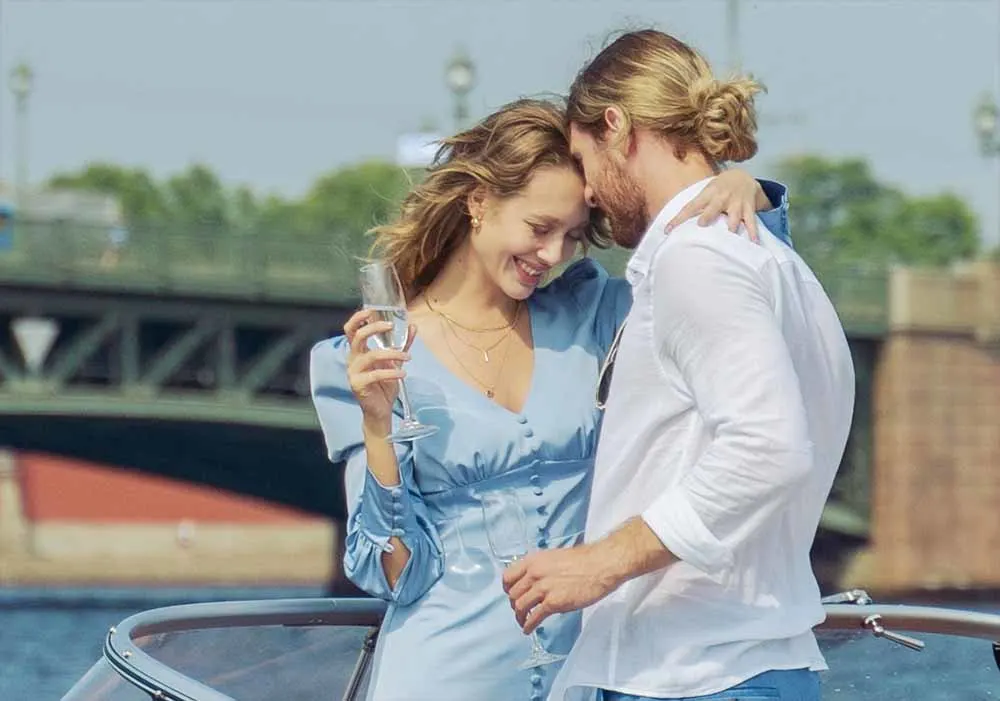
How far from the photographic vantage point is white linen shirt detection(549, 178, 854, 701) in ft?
5.89

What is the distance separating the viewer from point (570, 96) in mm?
2117

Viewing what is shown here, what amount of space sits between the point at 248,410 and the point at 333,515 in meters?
6.10

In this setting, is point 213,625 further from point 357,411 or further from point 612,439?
point 612,439

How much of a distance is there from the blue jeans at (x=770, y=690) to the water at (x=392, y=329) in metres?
0.54

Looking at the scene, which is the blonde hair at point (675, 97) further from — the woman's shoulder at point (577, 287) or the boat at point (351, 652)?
the boat at point (351, 652)

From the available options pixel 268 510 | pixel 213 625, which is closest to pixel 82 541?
pixel 268 510

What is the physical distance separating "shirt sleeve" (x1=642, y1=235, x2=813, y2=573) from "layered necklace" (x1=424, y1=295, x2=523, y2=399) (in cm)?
57

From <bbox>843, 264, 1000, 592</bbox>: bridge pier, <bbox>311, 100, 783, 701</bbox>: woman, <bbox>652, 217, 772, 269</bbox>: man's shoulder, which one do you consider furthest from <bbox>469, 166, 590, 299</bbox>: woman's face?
<bbox>843, 264, 1000, 592</bbox>: bridge pier

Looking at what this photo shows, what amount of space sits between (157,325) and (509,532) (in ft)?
68.6

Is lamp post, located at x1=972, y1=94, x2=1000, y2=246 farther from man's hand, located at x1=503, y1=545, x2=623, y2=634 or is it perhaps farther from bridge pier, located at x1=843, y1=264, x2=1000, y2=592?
man's hand, located at x1=503, y1=545, x2=623, y2=634

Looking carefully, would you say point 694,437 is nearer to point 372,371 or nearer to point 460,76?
point 372,371

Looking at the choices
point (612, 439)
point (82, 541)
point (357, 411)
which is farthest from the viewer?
point (82, 541)

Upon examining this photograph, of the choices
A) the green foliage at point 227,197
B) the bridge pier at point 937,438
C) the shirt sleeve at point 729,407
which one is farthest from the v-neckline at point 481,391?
the green foliage at point 227,197

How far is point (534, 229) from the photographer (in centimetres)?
234
